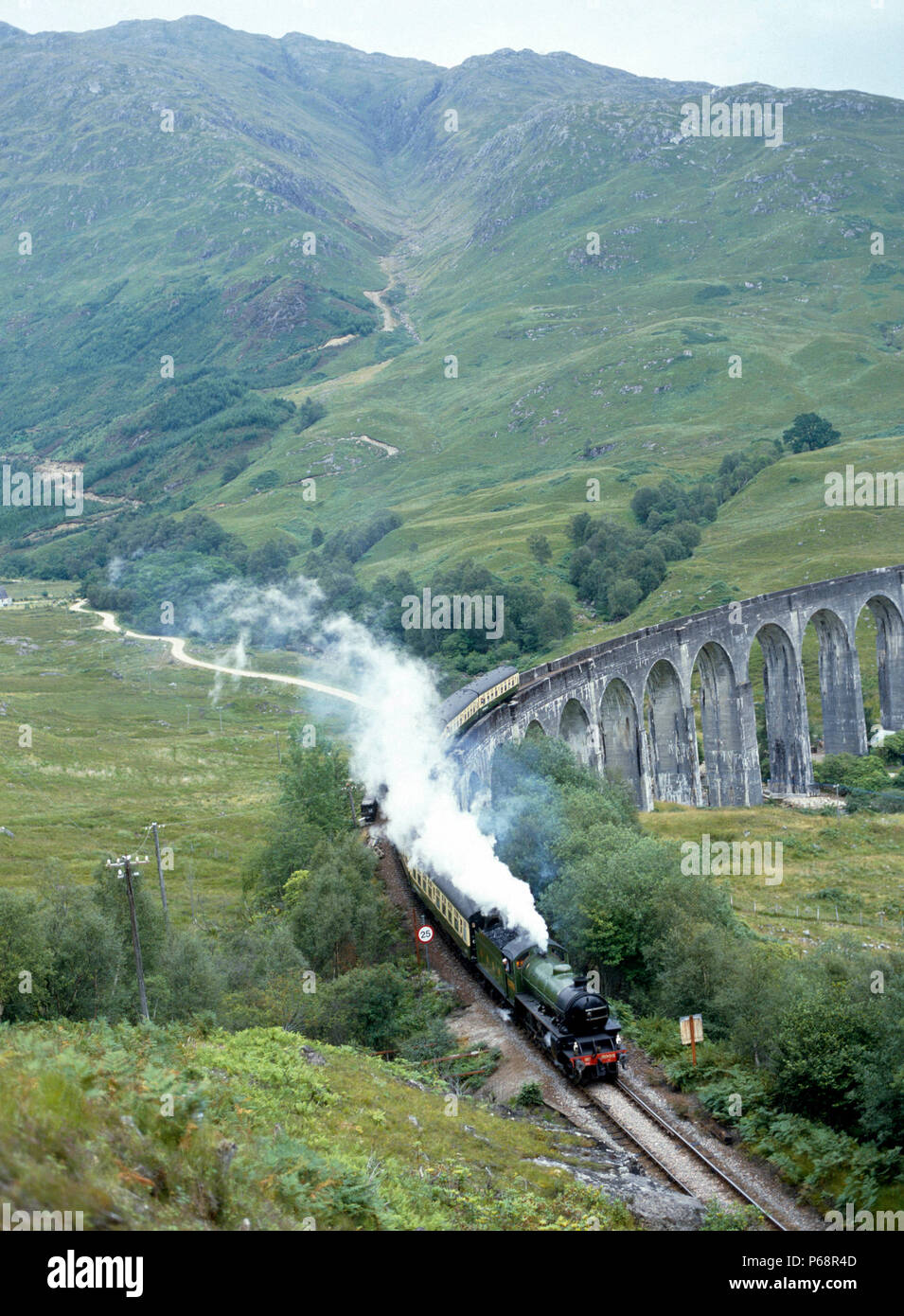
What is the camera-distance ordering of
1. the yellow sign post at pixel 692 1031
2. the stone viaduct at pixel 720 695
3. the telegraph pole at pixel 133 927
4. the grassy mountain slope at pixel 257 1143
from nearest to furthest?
the grassy mountain slope at pixel 257 1143 → the yellow sign post at pixel 692 1031 → the telegraph pole at pixel 133 927 → the stone viaduct at pixel 720 695

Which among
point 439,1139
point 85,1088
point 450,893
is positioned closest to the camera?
point 85,1088

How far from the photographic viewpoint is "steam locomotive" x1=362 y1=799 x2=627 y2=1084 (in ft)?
81.8

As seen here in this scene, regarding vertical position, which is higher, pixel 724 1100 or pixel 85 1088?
pixel 85 1088

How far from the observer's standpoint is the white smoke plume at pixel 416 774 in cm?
3083

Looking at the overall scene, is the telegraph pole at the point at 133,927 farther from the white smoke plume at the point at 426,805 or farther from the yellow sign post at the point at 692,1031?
the yellow sign post at the point at 692,1031

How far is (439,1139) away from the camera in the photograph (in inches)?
829

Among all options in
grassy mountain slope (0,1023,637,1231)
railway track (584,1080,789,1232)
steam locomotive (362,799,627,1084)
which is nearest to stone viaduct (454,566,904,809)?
steam locomotive (362,799,627,1084)

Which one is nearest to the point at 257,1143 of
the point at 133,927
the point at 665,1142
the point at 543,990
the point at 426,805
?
the point at 665,1142

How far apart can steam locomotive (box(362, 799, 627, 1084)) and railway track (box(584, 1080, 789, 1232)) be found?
759 mm

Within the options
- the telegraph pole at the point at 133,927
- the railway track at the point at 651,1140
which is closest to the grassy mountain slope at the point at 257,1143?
the railway track at the point at 651,1140

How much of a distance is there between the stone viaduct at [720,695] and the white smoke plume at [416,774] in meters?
8.09
